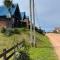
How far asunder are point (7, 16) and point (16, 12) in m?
6.08

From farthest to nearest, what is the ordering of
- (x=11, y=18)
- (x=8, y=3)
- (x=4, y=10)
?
1. (x=4, y=10)
2. (x=8, y=3)
3. (x=11, y=18)

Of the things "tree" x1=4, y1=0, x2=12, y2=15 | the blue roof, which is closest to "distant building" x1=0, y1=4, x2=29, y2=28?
the blue roof

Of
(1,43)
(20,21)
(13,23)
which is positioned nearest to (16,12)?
(20,21)

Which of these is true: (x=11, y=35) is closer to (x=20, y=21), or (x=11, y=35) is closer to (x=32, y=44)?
(x=32, y=44)

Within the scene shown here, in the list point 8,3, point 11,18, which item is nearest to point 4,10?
point 8,3

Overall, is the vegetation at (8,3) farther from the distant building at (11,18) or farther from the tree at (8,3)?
the distant building at (11,18)

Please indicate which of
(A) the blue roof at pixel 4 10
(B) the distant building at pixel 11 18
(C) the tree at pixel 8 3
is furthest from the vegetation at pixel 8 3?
(B) the distant building at pixel 11 18

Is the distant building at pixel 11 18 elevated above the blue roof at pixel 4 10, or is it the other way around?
the blue roof at pixel 4 10

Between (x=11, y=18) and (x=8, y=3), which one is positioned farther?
(x=8, y=3)

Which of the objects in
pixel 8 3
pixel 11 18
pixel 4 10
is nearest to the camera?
pixel 11 18

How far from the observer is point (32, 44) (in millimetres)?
30562

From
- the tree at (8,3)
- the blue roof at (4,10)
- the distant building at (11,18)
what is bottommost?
the distant building at (11,18)

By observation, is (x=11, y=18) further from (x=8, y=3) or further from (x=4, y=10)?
(x=8, y=3)

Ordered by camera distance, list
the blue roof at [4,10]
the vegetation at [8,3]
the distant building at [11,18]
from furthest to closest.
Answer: the vegetation at [8,3] → the blue roof at [4,10] → the distant building at [11,18]
